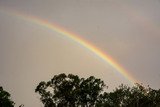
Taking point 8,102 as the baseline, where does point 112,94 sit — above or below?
above

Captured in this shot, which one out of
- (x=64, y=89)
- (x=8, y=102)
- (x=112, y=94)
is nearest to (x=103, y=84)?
(x=112, y=94)

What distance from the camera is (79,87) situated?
10175 cm

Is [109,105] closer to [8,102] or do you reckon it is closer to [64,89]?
[64,89]

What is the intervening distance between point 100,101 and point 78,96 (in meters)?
6.19

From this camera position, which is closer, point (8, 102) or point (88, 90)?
point (8, 102)

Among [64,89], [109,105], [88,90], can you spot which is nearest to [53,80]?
[64,89]

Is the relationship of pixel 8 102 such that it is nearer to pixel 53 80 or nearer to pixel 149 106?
pixel 53 80

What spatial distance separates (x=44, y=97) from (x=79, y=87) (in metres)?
9.90

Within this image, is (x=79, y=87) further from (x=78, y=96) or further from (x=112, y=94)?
(x=112, y=94)

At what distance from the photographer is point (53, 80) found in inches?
3927

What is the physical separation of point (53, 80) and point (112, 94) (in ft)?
52.7

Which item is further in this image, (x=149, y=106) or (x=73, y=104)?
(x=73, y=104)

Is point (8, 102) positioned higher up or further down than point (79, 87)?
further down

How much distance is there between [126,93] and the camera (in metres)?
95.9
